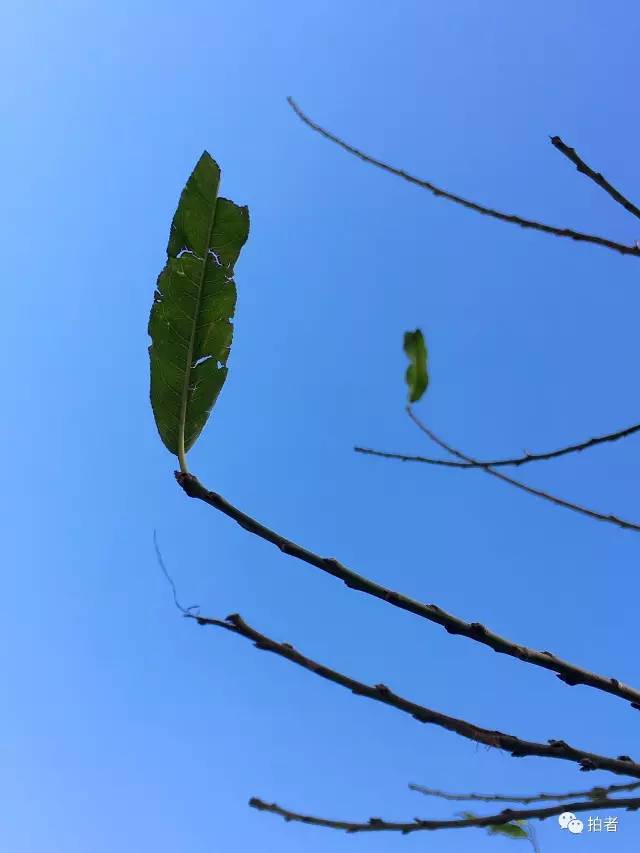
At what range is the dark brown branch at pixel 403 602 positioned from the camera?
1136 millimetres

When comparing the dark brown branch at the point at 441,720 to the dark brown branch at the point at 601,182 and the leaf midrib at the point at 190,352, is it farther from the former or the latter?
the dark brown branch at the point at 601,182

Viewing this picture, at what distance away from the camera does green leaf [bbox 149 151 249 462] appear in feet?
4.73

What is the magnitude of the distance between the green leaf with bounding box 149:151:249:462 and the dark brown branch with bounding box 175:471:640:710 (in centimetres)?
21

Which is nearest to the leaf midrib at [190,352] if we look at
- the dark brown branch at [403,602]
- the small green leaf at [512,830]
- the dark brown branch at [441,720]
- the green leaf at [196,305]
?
the green leaf at [196,305]

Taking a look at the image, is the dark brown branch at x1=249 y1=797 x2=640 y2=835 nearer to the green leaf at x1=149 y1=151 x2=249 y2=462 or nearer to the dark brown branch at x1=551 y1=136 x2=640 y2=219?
the green leaf at x1=149 y1=151 x2=249 y2=462

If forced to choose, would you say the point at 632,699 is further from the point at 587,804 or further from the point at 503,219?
the point at 503,219

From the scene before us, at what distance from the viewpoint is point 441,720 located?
1.15m

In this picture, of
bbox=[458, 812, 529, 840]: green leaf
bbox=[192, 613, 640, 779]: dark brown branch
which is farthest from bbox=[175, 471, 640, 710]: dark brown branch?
bbox=[458, 812, 529, 840]: green leaf

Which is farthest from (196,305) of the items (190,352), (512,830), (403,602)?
(512,830)

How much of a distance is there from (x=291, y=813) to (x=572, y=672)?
0.56m

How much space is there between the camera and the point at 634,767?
125 centimetres

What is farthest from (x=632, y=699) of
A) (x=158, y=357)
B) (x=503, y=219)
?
(x=503, y=219)

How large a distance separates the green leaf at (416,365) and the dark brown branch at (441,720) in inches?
26.7

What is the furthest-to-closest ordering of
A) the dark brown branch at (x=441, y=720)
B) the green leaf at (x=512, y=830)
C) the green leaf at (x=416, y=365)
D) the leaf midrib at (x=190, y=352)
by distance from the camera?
the green leaf at (x=512, y=830) → the green leaf at (x=416, y=365) → the leaf midrib at (x=190, y=352) → the dark brown branch at (x=441, y=720)
